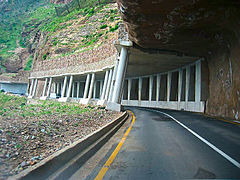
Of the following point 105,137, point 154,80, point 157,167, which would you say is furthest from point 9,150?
point 154,80

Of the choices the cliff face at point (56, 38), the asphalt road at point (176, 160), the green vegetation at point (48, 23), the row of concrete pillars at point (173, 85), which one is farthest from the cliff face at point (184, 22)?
the green vegetation at point (48, 23)

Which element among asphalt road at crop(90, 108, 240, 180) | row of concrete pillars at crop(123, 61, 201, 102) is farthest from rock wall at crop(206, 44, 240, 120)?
asphalt road at crop(90, 108, 240, 180)

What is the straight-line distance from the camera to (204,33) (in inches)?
683

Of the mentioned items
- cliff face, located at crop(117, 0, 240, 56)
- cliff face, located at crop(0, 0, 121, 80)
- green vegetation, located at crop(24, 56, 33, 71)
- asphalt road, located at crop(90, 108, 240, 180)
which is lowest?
asphalt road, located at crop(90, 108, 240, 180)

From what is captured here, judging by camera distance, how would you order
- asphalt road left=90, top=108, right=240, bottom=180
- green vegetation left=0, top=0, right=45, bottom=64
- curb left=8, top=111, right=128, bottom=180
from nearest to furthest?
curb left=8, top=111, right=128, bottom=180
asphalt road left=90, top=108, right=240, bottom=180
green vegetation left=0, top=0, right=45, bottom=64

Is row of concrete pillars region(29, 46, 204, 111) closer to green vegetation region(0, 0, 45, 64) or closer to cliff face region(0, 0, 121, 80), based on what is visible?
cliff face region(0, 0, 121, 80)

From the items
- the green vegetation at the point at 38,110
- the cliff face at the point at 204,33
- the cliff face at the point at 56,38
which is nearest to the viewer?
the cliff face at the point at 204,33

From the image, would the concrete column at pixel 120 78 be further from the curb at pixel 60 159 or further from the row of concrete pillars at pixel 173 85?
the curb at pixel 60 159

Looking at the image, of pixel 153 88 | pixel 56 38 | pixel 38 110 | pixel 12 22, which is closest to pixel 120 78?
pixel 38 110

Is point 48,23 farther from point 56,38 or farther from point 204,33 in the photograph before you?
point 204,33

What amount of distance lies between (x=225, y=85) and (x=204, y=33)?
4.67 meters

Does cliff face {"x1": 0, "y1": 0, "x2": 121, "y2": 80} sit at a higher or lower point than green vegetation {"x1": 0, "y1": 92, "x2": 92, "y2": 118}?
higher

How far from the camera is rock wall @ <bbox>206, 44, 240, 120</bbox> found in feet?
51.6

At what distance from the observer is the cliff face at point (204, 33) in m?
12.8
